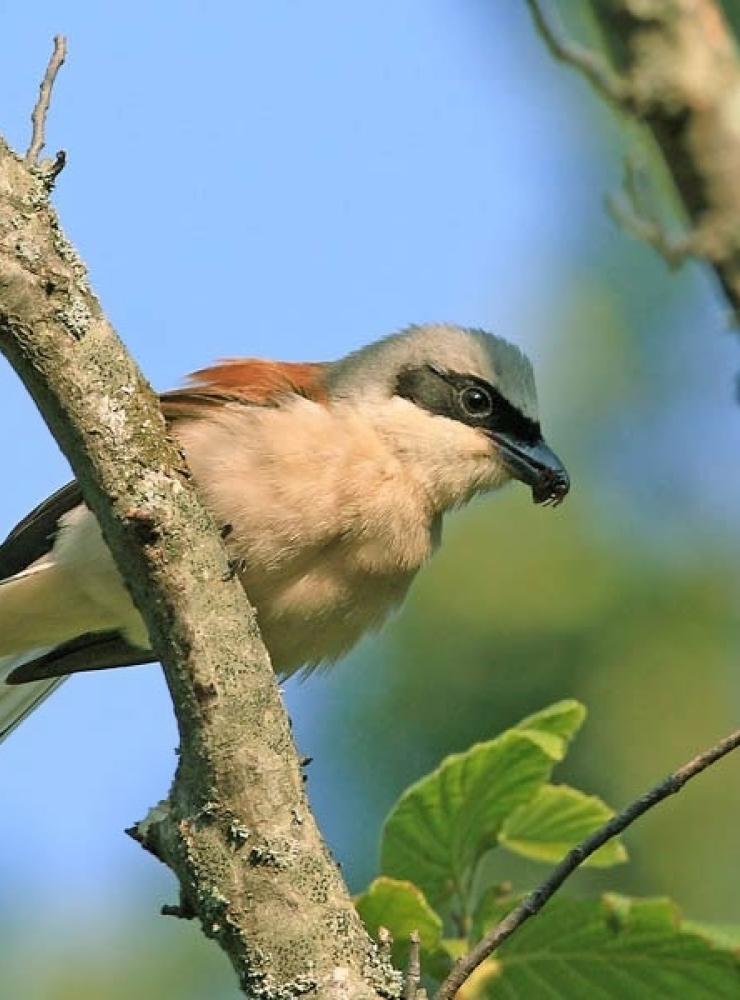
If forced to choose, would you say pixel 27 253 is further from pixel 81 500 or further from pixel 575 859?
pixel 81 500

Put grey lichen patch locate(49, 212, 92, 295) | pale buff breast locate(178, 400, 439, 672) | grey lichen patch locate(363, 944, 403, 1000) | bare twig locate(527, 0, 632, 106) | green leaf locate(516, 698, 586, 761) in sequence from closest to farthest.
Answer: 1. bare twig locate(527, 0, 632, 106)
2. grey lichen patch locate(363, 944, 403, 1000)
3. grey lichen patch locate(49, 212, 92, 295)
4. green leaf locate(516, 698, 586, 761)
5. pale buff breast locate(178, 400, 439, 672)

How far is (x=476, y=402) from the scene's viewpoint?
16.7ft

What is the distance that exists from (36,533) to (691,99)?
330 cm

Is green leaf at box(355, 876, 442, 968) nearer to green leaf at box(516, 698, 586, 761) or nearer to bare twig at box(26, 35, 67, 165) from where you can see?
green leaf at box(516, 698, 586, 761)

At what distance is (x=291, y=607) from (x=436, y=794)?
4.79 ft

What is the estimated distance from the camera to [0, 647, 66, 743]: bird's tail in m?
5.02

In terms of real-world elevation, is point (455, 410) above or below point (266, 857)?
above

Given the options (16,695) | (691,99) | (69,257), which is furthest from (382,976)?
(16,695)

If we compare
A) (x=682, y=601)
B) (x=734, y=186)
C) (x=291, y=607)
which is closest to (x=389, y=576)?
(x=291, y=607)

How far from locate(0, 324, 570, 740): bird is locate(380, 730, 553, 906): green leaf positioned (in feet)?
4.28

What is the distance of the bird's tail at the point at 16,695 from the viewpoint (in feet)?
16.5

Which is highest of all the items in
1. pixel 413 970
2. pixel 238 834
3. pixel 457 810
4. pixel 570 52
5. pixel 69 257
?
pixel 69 257

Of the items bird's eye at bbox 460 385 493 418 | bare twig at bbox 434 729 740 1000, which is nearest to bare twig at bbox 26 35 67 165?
bare twig at bbox 434 729 740 1000

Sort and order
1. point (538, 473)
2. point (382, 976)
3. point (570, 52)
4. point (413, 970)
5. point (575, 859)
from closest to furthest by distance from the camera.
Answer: point (570, 52) → point (575, 859) → point (413, 970) → point (382, 976) → point (538, 473)
